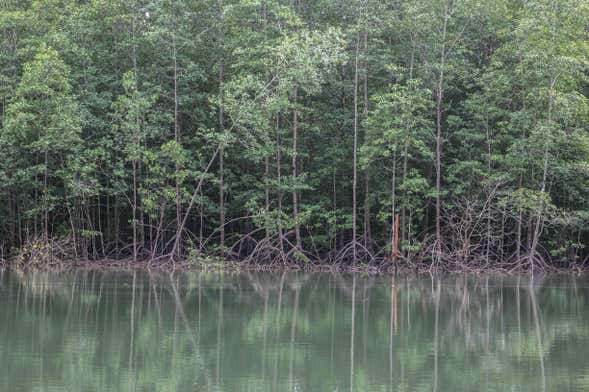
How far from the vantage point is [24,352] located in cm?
994

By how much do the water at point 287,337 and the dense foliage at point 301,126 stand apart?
693cm

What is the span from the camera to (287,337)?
1188 centimetres

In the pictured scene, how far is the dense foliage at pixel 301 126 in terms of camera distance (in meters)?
26.1

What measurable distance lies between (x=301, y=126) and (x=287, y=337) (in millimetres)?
17232

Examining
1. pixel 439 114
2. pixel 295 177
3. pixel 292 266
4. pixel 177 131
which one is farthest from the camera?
pixel 177 131

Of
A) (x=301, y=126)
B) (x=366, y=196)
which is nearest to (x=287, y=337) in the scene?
(x=366, y=196)

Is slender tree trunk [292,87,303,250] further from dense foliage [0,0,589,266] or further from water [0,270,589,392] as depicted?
water [0,270,589,392]

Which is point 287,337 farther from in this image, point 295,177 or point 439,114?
point 439,114

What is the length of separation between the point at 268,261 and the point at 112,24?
9.18 metres

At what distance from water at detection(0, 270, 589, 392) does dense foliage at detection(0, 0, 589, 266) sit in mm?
6931

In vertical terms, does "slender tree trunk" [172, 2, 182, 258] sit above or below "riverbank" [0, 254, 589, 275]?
above

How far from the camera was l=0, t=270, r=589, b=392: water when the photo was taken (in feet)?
29.0

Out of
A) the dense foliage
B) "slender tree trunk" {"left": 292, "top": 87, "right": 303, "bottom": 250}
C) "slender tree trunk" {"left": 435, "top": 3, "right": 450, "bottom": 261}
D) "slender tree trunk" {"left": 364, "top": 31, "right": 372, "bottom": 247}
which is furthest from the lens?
"slender tree trunk" {"left": 364, "top": 31, "right": 372, "bottom": 247}

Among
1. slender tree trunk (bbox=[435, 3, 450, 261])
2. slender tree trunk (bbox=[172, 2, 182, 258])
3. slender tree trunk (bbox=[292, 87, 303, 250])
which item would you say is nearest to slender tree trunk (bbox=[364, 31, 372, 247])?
slender tree trunk (bbox=[292, 87, 303, 250])
